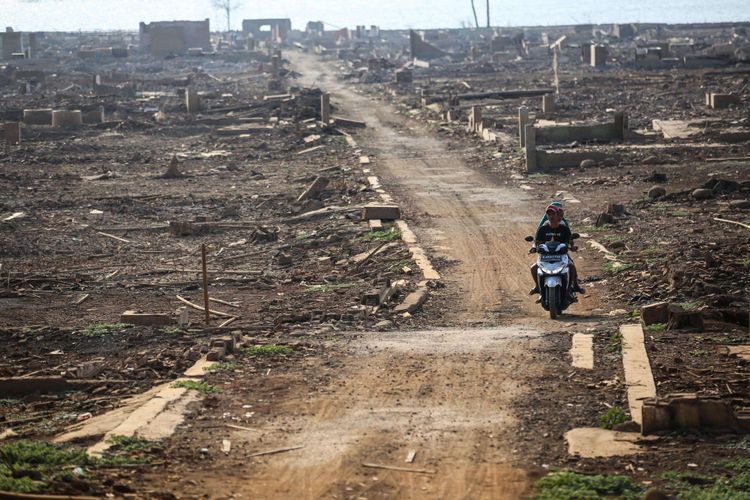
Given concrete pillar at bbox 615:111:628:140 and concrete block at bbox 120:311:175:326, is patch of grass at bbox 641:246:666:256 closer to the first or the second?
concrete block at bbox 120:311:175:326

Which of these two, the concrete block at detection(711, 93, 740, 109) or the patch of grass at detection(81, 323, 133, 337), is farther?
the concrete block at detection(711, 93, 740, 109)

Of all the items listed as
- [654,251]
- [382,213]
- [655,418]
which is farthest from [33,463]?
[382,213]

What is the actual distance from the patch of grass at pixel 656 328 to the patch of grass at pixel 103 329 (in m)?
6.06

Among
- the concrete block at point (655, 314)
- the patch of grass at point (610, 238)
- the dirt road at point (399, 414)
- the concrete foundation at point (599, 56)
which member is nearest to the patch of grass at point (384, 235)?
the patch of grass at point (610, 238)

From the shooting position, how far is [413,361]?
11.6 m

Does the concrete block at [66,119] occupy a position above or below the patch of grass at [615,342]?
above

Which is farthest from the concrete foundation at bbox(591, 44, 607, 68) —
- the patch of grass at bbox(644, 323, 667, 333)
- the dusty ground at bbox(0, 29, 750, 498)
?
the patch of grass at bbox(644, 323, 667, 333)

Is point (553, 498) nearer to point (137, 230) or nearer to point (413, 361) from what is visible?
point (413, 361)

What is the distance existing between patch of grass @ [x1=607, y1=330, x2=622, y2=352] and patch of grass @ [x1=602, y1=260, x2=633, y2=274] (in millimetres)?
4482

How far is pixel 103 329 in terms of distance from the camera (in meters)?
14.9

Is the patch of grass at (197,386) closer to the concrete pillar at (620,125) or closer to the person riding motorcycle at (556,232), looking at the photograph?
the person riding motorcycle at (556,232)

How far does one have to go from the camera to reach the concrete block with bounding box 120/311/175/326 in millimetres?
15086

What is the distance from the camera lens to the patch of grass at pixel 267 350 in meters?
12.3

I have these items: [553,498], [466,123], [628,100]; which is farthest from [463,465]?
[628,100]
